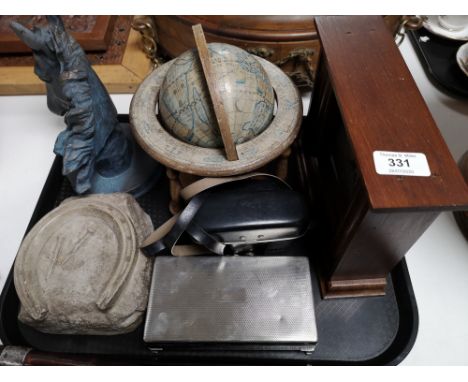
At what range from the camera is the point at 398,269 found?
1052 millimetres

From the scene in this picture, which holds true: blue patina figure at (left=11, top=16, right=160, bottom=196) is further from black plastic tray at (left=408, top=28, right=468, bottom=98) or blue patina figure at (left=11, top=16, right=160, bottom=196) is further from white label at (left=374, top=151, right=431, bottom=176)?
black plastic tray at (left=408, top=28, right=468, bottom=98)

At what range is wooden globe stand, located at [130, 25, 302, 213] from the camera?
2.81 ft

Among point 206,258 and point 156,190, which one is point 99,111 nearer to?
point 156,190

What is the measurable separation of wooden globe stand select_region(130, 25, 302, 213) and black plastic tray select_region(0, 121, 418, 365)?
31 centimetres

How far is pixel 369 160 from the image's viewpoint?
0.69m

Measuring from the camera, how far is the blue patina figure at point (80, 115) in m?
0.90

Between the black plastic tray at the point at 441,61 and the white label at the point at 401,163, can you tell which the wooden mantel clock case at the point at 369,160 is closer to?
the white label at the point at 401,163

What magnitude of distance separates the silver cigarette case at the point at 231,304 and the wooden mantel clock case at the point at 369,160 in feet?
0.49

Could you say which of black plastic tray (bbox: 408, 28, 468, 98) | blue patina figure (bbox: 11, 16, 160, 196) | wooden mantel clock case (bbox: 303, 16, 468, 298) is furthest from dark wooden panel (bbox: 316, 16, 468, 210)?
black plastic tray (bbox: 408, 28, 468, 98)

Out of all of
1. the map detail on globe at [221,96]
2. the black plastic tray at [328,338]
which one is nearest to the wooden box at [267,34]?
the map detail on globe at [221,96]

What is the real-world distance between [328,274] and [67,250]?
0.70 m

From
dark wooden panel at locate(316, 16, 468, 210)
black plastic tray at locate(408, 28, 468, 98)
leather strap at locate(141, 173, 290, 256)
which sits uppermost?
dark wooden panel at locate(316, 16, 468, 210)

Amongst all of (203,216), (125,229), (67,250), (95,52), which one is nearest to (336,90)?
(203,216)

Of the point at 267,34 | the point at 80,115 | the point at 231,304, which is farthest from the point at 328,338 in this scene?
the point at 267,34
